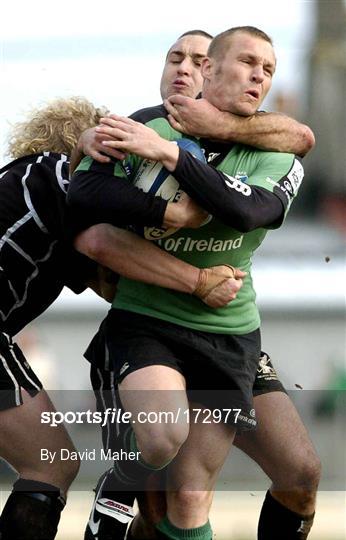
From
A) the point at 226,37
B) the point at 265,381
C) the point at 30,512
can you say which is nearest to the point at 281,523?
the point at 265,381

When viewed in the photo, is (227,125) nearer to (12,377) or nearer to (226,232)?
(226,232)

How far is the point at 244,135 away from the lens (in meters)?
4.33

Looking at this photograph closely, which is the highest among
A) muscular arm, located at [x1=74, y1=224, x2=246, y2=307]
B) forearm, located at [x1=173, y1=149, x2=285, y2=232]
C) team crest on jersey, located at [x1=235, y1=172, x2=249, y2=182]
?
team crest on jersey, located at [x1=235, y1=172, x2=249, y2=182]

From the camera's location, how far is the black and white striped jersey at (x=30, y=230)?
4.48 m

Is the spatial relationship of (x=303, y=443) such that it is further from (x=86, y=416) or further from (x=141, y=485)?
(x=86, y=416)

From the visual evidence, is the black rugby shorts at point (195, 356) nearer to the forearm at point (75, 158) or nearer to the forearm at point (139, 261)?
the forearm at point (139, 261)

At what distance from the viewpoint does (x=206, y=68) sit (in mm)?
4363

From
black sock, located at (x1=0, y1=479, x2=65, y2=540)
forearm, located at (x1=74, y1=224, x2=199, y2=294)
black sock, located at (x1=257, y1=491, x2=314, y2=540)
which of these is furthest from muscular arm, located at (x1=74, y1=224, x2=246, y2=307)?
black sock, located at (x1=257, y1=491, x2=314, y2=540)

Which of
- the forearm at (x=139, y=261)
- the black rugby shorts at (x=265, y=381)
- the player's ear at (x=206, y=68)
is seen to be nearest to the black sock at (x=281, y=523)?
the black rugby shorts at (x=265, y=381)

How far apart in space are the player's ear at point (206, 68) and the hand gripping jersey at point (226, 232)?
19 centimetres

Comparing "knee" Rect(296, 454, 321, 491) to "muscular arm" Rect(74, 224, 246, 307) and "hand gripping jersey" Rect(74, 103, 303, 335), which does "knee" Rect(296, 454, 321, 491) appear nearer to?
"hand gripping jersey" Rect(74, 103, 303, 335)

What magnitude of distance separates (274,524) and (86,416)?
3.74 feet

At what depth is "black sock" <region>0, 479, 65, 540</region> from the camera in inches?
173

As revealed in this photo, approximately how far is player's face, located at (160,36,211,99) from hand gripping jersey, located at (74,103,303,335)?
398mm
